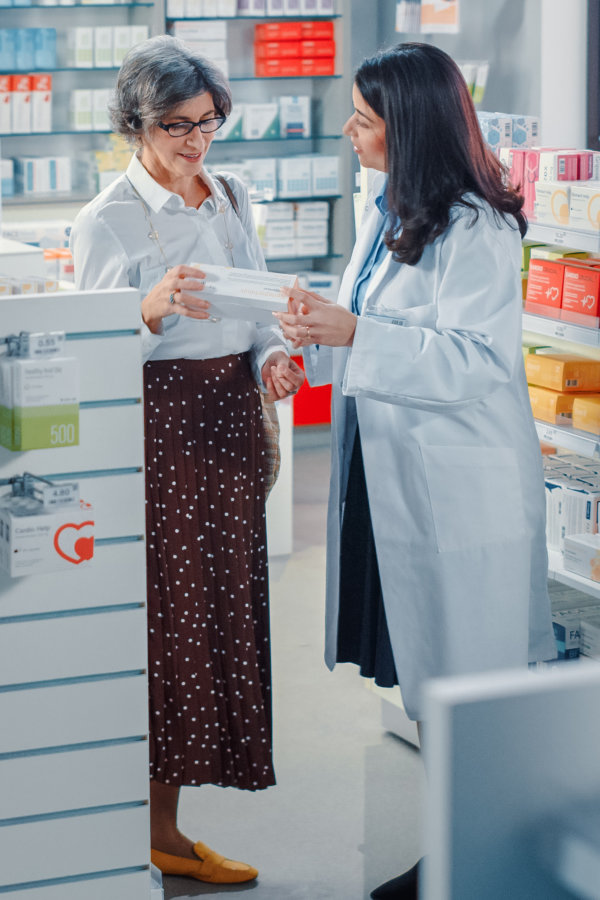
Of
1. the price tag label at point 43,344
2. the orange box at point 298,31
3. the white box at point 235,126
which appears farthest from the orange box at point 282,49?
the price tag label at point 43,344

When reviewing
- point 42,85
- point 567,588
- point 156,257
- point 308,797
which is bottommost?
point 308,797

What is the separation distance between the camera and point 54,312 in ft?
7.39

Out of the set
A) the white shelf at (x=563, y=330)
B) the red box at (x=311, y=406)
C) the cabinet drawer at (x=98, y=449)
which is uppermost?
the white shelf at (x=563, y=330)

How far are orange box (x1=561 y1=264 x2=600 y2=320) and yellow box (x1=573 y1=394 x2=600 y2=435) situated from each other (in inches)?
9.0

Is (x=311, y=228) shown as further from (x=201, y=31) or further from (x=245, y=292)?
(x=245, y=292)

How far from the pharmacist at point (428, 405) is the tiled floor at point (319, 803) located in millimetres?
606

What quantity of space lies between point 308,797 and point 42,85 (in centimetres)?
481

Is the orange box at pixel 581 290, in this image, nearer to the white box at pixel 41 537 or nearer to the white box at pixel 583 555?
the white box at pixel 583 555

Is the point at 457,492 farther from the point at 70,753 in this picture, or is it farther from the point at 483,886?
the point at 483,886

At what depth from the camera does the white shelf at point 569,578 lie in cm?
337

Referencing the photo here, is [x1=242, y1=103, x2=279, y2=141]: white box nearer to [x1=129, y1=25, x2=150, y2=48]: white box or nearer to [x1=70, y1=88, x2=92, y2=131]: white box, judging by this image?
[x1=129, y1=25, x2=150, y2=48]: white box

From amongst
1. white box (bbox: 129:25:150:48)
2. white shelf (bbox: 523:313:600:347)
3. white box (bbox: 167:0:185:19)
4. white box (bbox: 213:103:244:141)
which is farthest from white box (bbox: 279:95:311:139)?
white shelf (bbox: 523:313:600:347)

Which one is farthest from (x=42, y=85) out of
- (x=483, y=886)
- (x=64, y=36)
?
(x=483, y=886)

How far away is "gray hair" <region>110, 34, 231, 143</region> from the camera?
8.49 feet
